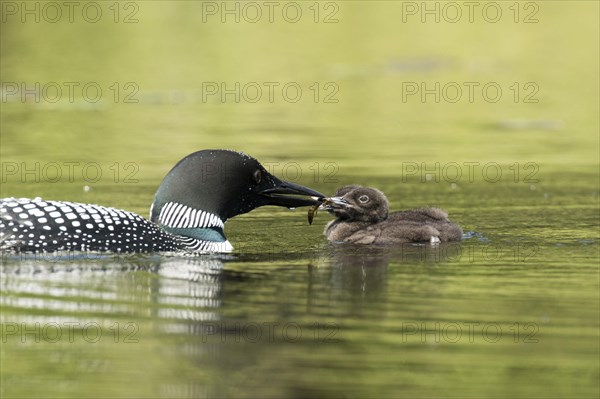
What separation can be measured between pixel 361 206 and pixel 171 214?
59.1 inches

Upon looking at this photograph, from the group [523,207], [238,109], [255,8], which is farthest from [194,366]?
[255,8]

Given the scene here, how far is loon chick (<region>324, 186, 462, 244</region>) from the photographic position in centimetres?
911

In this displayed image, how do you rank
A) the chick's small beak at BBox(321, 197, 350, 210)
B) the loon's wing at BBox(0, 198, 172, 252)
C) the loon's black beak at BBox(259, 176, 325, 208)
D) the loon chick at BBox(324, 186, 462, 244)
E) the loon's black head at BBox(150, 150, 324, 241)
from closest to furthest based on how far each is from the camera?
1. the loon's wing at BBox(0, 198, 172, 252)
2. the loon's black head at BBox(150, 150, 324, 241)
3. the loon's black beak at BBox(259, 176, 325, 208)
4. the loon chick at BBox(324, 186, 462, 244)
5. the chick's small beak at BBox(321, 197, 350, 210)

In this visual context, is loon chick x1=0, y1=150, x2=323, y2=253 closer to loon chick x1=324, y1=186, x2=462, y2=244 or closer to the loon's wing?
the loon's wing

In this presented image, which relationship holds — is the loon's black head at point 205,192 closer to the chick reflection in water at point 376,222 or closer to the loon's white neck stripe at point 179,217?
the loon's white neck stripe at point 179,217

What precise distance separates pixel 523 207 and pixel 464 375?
485 cm

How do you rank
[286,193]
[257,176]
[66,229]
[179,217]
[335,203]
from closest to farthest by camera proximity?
1. [66,229]
2. [179,217]
3. [257,176]
4. [286,193]
5. [335,203]

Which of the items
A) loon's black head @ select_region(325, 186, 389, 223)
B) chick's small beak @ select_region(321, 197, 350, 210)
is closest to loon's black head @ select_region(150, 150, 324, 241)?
chick's small beak @ select_region(321, 197, 350, 210)

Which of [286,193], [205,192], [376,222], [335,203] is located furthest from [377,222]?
[205,192]

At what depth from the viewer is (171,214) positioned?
28.4 ft

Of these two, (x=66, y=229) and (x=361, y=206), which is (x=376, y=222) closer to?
(x=361, y=206)

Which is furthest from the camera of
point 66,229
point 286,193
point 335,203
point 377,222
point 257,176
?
point 377,222

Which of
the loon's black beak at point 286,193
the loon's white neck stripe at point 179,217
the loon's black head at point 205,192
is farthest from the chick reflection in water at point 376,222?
the loon's white neck stripe at point 179,217

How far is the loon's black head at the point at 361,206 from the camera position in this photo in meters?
9.39
